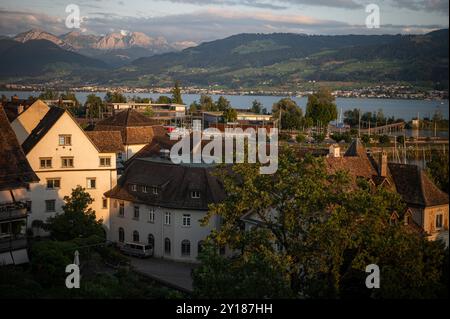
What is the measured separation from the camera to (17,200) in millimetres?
30906

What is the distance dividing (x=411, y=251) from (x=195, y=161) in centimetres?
2102

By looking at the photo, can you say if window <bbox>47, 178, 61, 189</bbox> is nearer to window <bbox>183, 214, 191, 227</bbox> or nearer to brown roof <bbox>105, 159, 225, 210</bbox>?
brown roof <bbox>105, 159, 225, 210</bbox>

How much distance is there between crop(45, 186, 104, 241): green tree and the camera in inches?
1406

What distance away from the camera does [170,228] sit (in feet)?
124

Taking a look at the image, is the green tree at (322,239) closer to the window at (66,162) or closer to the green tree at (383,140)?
the window at (66,162)

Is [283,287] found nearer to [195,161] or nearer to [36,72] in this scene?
[195,161]

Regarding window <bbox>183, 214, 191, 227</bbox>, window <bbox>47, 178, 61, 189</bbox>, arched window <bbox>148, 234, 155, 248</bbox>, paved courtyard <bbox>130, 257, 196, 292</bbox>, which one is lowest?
paved courtyard <bbox>130, 257, 196, 292</bbox>

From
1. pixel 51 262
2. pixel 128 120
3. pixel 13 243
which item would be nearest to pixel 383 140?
pixel 128 120

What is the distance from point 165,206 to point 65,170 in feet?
25.5

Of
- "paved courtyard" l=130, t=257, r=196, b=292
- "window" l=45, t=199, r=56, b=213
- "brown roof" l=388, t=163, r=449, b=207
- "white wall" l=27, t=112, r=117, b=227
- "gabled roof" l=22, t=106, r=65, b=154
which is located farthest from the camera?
"window" l=45, t=199, r=56, b=213

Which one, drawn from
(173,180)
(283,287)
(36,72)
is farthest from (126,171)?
(36,72)


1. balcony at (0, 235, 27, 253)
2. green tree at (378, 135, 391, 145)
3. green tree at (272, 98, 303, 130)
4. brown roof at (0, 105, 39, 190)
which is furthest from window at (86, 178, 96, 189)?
green tree at (272, 98, 303, 130)

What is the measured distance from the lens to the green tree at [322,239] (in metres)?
20.4

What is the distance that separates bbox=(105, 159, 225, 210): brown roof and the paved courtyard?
11.0ft
